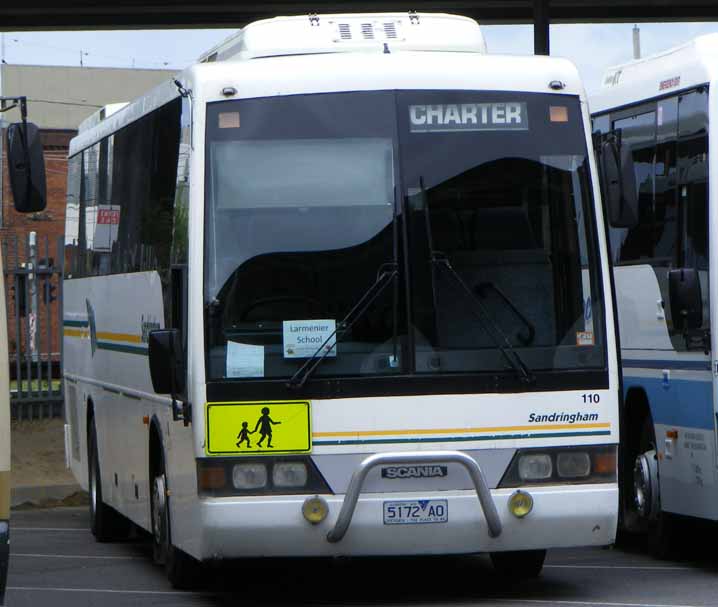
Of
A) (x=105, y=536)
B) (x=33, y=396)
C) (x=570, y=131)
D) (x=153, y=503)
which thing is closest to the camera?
(x=570, y=131)

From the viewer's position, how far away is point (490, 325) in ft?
34.5

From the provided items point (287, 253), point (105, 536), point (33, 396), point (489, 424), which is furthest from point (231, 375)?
point (33, 396)

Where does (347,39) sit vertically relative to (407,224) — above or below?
above

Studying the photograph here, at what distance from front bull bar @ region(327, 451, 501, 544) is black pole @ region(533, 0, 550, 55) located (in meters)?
10.0

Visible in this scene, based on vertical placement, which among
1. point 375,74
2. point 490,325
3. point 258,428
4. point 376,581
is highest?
point 375,74

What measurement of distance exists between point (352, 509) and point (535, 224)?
6.61 ft

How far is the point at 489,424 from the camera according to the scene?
10.4 m

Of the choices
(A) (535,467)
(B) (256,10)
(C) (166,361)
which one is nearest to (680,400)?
(A) (535,467)

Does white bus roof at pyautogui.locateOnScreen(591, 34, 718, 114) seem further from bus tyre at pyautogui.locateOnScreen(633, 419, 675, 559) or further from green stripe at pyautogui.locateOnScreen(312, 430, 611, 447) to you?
green stripe at pyautogui.locateOnScreen(312, 430, 611, 447)

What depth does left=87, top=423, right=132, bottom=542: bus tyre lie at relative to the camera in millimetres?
15805

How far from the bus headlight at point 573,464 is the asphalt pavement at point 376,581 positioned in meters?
0.82

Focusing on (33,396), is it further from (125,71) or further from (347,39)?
(125,71)

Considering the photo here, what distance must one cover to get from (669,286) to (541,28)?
26.5 feet

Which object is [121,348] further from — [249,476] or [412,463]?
[412,463]
